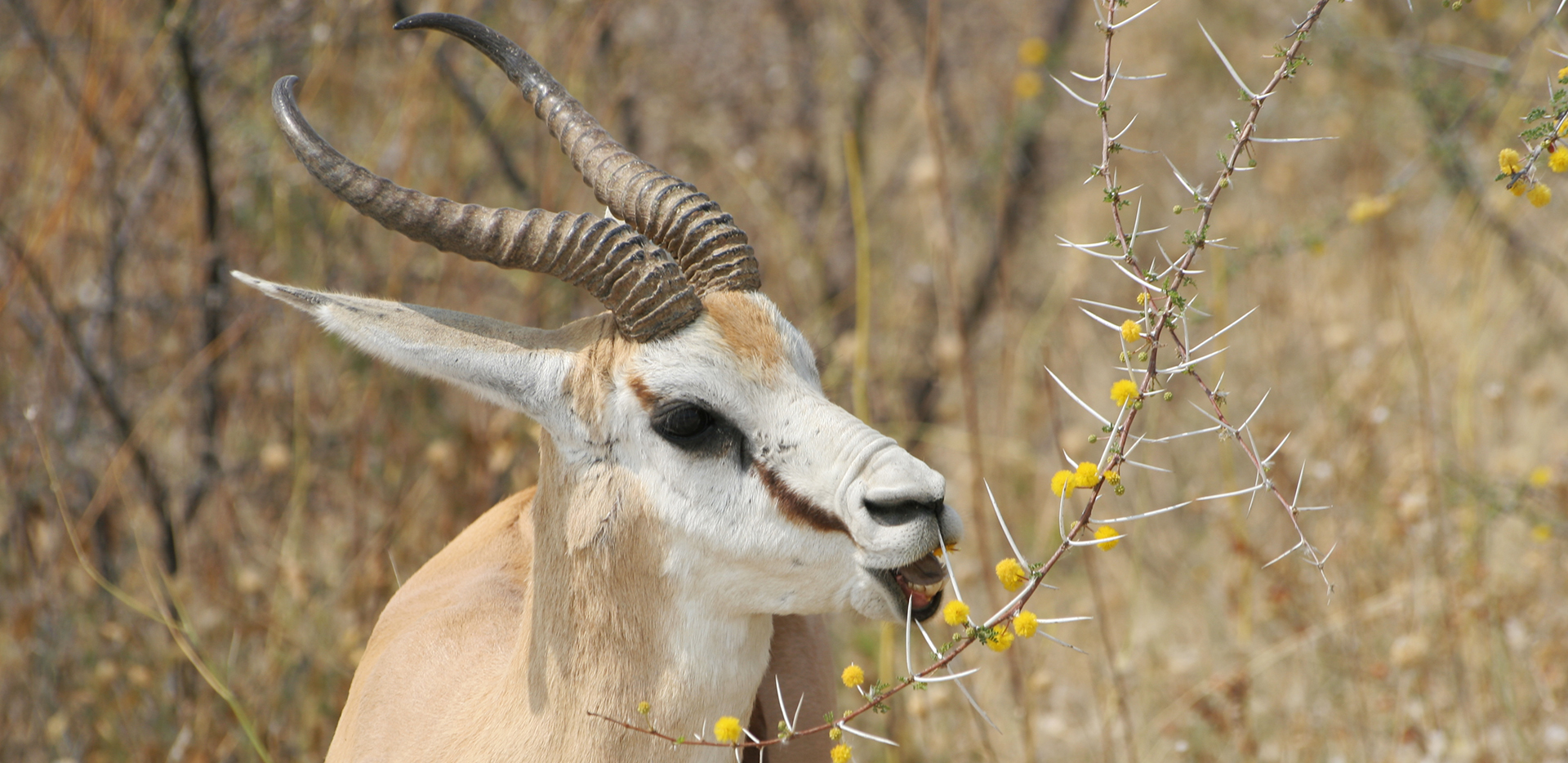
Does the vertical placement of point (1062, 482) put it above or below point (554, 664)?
above

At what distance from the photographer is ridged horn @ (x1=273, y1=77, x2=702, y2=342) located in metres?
2.53

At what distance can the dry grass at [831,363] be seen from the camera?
4590 millimetres

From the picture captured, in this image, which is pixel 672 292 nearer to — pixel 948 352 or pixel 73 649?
pixel 948 352

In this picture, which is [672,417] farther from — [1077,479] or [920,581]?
[1077,479]

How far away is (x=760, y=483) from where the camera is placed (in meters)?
2.64

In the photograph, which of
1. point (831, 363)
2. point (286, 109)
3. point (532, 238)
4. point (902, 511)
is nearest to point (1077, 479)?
point (902, 511)

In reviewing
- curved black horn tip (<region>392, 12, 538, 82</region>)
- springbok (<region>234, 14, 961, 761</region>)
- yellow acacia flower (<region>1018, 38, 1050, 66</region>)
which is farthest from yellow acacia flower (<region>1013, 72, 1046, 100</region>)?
springbok (<region>234, 14, 961, 761</region>)

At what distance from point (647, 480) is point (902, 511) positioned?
547 millimetres

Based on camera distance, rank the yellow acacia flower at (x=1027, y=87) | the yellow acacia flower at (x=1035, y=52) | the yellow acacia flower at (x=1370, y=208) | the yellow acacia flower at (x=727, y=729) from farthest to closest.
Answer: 1. the yellow acacia flower at (x=1035, y=52)
2. the yellow acacia flower at (x=1027, y=87)
3. the yellow acacia flower at (x=1370, y=208)
4. the yellow acacia flower at (x=727, y=729)

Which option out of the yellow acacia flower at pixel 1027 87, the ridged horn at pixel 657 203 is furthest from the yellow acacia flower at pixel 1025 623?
the yellow acacia flower at pixel 1027 87

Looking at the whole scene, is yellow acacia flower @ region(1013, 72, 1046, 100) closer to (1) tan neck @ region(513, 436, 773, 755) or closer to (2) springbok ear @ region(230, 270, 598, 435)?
(2) springbok ear @ region(230, 270, 598, 435)

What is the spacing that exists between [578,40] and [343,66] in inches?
55.8

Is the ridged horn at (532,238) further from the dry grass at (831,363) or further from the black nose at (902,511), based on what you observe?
the dry grass at (831,363)

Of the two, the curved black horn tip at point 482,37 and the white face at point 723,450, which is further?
the curved black horn tip at point 482,37
